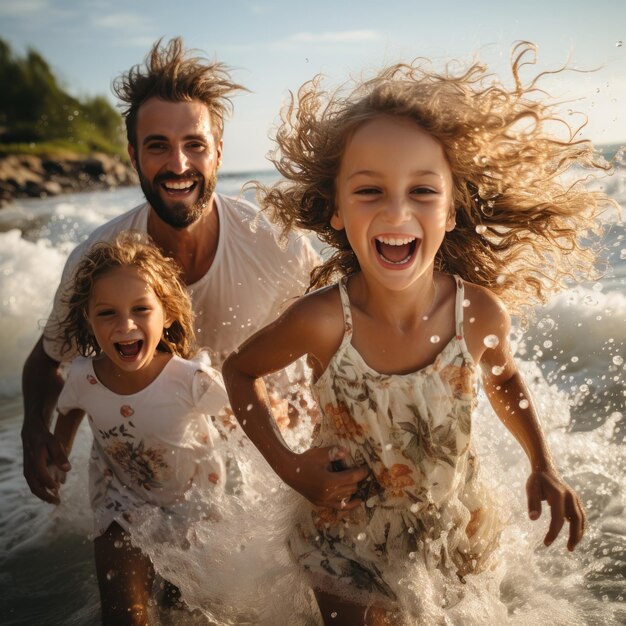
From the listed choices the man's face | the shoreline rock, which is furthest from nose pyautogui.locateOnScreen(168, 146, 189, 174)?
the shoreline rock

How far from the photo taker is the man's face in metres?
3.90

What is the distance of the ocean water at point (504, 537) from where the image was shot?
285 centimetres

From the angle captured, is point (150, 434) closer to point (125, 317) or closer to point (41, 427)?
point (125, 317)

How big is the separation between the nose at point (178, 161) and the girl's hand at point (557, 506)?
2.32 meters

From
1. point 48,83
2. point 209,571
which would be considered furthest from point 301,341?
point 48,83

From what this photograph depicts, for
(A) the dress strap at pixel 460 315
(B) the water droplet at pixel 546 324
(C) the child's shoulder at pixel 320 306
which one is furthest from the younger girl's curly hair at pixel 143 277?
(B) the water droplet at pixel 546 324

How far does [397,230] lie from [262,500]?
4.51 ft

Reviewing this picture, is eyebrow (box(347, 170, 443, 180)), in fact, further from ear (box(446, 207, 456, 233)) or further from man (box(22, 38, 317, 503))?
man (box(22, 38, 317, 503))

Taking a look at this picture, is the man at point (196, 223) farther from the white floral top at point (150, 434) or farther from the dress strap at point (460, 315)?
the dress strap at point (460, 315)

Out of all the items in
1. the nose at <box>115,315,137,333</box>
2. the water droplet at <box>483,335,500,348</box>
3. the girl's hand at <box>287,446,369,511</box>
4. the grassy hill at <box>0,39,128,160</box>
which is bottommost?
the girl's hand at <box>287,446,369,511</box>

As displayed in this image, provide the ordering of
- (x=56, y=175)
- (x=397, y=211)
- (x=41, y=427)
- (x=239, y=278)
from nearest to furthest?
(x=397, y=211) → (x=41, y=427) → (x=239, y=278) → (x=56, y=175)

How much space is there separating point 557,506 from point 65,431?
6.77 ft

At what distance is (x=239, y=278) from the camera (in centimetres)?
399

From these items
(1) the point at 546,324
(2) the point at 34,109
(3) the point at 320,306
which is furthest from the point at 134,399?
(2) the point at 34,109
